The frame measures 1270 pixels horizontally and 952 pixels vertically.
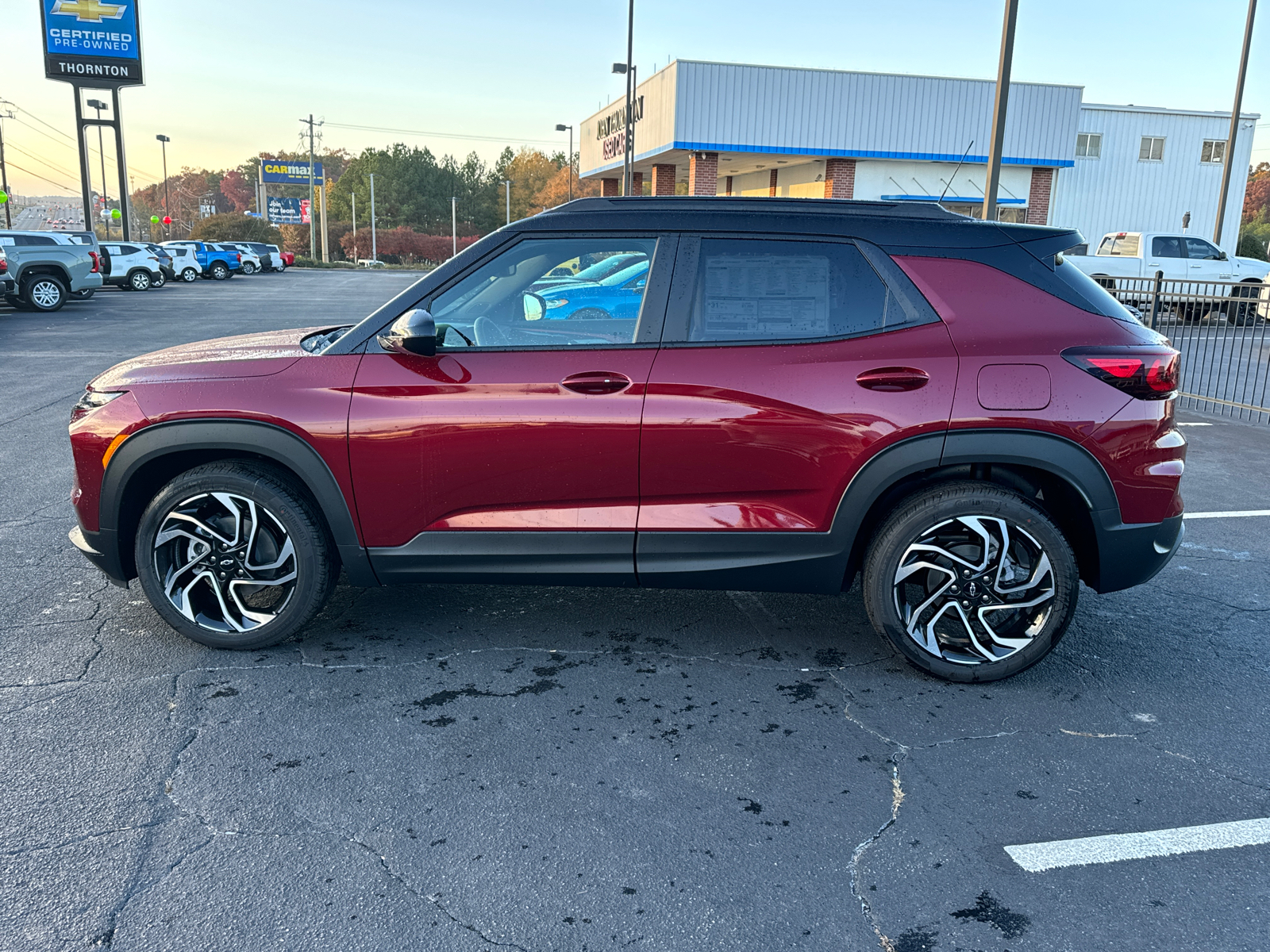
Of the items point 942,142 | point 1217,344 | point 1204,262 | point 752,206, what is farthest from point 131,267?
point 752,206

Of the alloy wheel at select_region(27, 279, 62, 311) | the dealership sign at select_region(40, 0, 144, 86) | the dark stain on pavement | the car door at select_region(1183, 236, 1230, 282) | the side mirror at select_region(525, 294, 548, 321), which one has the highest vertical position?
the dealership sign at select_region(40, 0, 144, 86)

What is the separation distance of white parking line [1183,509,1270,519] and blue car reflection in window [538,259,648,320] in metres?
4.46

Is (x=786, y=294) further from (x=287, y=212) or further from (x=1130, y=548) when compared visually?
(x=287, y=212)

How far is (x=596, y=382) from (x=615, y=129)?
37227mm

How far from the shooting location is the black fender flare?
3742 mm

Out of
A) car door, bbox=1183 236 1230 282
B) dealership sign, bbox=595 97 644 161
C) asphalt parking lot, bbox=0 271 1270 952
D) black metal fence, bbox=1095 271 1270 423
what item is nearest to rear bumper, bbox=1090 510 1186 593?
asphalt parking lot, bbox=0 271 1270 952

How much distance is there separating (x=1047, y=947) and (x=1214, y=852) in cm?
76

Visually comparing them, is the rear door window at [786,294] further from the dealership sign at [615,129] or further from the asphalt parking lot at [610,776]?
the dealership sign at [615,129]

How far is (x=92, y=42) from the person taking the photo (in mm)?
36688

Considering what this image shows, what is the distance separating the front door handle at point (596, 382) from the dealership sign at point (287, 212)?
9913cm

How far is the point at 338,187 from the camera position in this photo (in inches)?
4968

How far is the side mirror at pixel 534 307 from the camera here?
3799 millimetres

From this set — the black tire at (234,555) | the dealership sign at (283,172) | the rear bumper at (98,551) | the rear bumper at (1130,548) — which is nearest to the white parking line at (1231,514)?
the rear bumper at (1130,548)

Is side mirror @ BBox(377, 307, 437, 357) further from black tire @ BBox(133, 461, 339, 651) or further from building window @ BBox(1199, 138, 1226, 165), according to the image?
building window @ BBox(1199, 138, 1226, 165)
